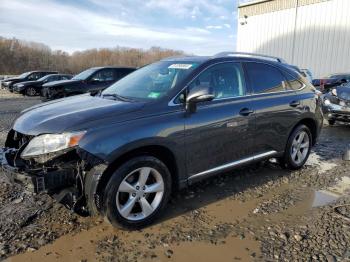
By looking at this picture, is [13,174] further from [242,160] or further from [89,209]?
[242,160]

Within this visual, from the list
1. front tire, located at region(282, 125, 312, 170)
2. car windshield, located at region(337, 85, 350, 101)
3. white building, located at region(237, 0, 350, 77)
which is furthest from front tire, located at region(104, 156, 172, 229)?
white building, located at region(237, 0, 350, 77)

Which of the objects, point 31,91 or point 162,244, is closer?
point 162,244

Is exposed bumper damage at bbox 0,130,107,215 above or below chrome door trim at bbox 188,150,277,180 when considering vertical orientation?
above

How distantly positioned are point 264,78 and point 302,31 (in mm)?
24111

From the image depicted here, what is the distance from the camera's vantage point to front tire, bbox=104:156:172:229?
3.22 meters

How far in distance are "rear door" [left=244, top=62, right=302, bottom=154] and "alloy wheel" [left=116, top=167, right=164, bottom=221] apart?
A: 5.34 feet

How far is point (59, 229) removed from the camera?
3.45m

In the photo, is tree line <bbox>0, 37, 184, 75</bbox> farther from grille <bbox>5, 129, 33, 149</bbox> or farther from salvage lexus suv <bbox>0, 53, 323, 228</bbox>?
grille <bbox>5, 129, 33, 149</bbox>

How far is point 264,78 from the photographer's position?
468cm

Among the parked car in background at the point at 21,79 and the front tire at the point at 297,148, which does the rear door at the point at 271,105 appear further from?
the parked car in background at the point at 21,79

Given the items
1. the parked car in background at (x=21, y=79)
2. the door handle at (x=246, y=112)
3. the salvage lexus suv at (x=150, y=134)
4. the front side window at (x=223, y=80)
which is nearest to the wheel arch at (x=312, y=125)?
the salvage lexus suv at (x=150, y=134)

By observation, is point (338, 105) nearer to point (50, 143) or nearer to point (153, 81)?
point (153, 81)

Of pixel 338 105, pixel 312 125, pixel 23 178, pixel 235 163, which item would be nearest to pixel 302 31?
pixel 338 105

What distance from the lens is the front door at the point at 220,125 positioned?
3.76m
